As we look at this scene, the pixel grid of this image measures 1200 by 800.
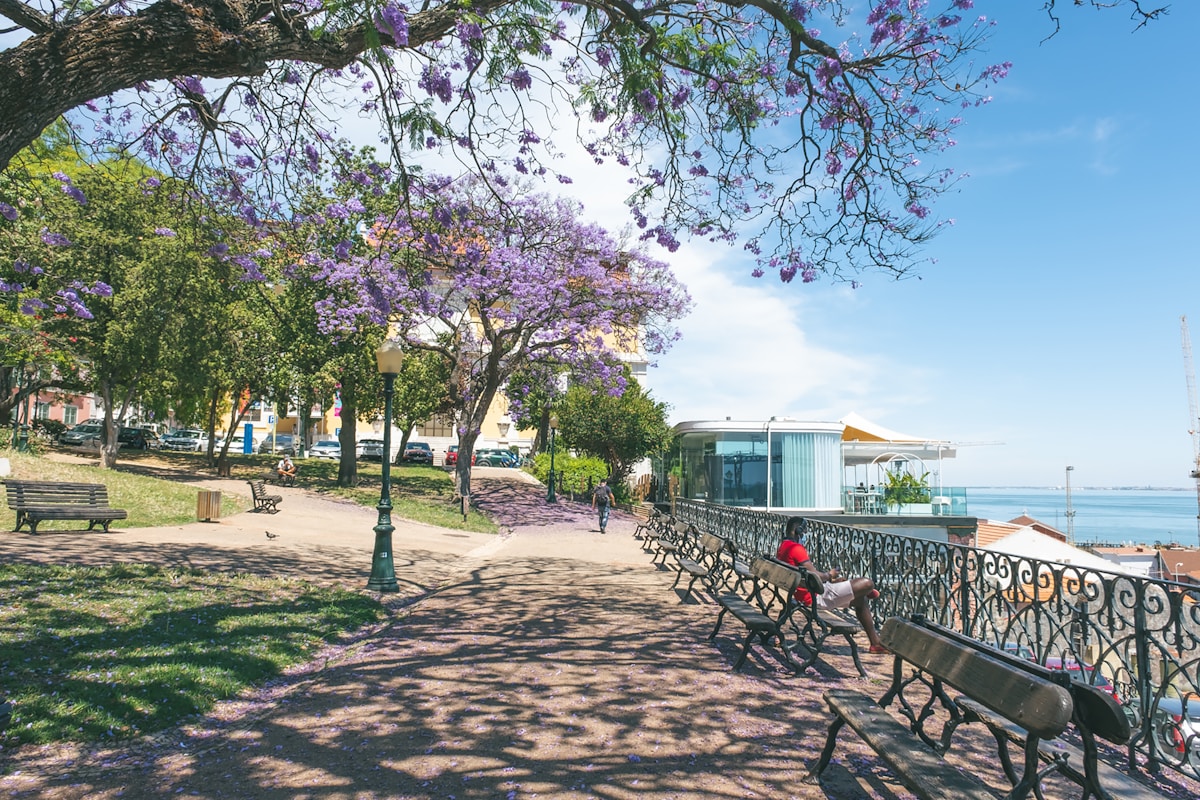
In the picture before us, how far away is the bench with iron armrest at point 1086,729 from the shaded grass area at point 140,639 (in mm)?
5032

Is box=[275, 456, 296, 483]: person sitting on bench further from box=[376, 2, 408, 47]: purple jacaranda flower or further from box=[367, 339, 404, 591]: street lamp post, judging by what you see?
box=[376, 2, 408, 47]: purple jacaranda flower

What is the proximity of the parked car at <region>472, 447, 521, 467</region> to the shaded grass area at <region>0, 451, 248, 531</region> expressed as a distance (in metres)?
32.6

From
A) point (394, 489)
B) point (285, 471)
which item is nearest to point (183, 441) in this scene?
point (285, 471)

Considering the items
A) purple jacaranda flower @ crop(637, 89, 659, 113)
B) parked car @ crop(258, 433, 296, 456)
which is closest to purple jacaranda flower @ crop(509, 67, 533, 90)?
purple jacaranda flower @ crop(637, 89, 659, 113)

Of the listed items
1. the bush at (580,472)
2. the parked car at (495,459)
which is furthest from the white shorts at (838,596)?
the parked car at (495,459)

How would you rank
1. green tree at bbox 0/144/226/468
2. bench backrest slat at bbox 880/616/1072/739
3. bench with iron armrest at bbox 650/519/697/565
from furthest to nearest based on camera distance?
1. green tree at bbox 0/144/226/468
2. bench with iron armrest at bbox 650/519/697/565
3. bench backrest slat at bbox 880/616/1072/739

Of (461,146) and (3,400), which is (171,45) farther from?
(3,400)

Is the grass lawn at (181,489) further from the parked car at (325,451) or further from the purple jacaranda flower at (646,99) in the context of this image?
the parked car at (325,451)

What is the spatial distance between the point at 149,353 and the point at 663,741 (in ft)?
89.5

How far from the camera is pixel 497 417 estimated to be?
66.8m

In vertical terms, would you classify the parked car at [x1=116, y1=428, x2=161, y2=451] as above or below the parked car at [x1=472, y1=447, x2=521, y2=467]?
above

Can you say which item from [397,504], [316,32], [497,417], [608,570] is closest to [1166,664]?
[316,32]

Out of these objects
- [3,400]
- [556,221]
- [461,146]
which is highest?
[556,221]

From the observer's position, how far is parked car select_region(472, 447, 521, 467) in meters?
55.4
